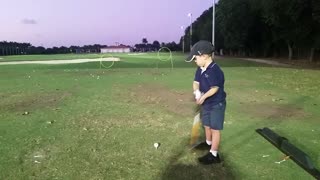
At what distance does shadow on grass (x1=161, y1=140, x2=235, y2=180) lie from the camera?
537cm

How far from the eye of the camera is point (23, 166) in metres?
5.76

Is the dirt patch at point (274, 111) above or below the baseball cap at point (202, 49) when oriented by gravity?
below

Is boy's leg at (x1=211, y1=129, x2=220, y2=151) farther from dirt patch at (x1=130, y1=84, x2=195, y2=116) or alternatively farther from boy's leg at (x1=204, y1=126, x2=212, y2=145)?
dirt patch at (x1=130, y1=84, x2=195, y2=116)

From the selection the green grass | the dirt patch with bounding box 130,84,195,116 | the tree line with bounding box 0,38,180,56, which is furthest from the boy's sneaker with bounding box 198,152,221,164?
the tree line with bounding box 0,38,180,56

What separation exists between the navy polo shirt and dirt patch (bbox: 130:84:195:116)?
163 inches

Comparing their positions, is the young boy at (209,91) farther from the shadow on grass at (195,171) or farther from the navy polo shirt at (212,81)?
the shadow on grass at (195,171)

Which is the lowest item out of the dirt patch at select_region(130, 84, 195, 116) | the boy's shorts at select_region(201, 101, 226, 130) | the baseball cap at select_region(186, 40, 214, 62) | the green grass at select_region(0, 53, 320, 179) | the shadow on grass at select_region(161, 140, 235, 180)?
the shadow on grass at select_region(161, 140, 235, 180)

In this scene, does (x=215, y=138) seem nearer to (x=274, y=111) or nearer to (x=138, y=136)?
(x=138, y=136)

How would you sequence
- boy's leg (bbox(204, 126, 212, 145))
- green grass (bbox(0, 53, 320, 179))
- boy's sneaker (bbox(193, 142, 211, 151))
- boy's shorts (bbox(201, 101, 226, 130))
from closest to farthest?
green grass (bbox(0, 53, 320, 179))
boy's shorts (bbox(201, 101, 226, 130))
boy's leg (bbox(204, 126, 212, 145))
boy's sneaker (bbox(193, 142, 211, 151))

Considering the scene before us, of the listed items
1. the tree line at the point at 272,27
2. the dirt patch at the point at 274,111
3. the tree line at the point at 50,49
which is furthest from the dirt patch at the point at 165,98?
the tree line at the point at 50,49

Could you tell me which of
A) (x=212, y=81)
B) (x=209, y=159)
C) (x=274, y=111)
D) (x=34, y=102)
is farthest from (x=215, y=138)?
(x=34, y=102)

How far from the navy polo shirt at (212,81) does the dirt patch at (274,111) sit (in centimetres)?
419

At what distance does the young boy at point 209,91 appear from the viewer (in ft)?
18.7

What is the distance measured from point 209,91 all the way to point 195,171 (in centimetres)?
99
